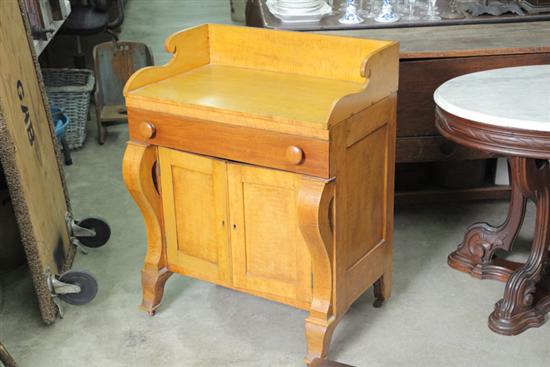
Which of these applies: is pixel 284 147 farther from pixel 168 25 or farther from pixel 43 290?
pixel 168 25

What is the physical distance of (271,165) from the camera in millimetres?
2379

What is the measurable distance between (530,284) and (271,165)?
3.44ft

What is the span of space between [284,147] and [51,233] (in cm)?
108

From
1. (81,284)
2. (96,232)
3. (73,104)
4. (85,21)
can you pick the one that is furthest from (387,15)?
(85,21)

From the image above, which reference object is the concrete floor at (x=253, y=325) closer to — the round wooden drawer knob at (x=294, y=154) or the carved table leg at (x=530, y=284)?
the carved table leg at (x=530, y=284)

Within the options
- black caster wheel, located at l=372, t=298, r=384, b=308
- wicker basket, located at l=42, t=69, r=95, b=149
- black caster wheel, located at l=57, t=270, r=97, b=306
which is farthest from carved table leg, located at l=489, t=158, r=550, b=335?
wicker basket, located at l=42, t=69, r=95, b=149

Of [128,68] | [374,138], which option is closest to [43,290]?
[374,138]

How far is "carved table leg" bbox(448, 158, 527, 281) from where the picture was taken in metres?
2.99

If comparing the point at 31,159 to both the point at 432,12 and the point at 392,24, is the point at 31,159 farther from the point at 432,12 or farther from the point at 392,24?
the point at 432,12

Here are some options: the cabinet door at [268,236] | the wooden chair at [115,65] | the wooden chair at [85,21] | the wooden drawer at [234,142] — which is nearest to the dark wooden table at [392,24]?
the wooden drawer at [234,142]

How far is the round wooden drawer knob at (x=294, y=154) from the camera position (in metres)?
2.27

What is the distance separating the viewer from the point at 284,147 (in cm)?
231

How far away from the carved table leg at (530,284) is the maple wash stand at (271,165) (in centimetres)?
41

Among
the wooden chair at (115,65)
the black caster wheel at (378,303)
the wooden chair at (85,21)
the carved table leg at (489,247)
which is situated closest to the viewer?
the black caster wheel at (378,303)
